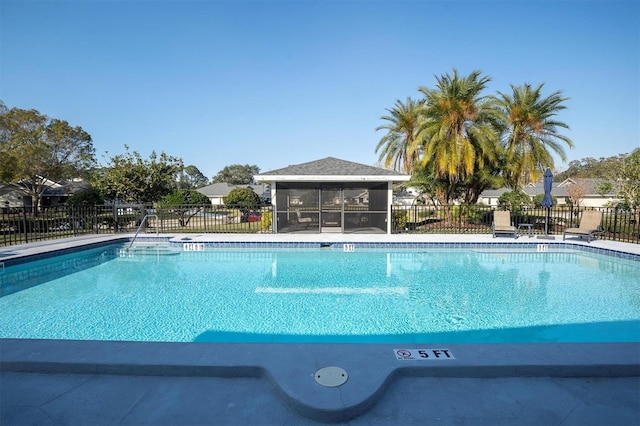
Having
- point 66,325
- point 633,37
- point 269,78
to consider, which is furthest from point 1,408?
point 633,37

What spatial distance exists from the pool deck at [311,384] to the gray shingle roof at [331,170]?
10.3 metres

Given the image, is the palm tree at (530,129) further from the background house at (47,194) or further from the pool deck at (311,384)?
the background house at (47,194)

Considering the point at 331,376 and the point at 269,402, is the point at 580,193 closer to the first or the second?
the point at 331,376

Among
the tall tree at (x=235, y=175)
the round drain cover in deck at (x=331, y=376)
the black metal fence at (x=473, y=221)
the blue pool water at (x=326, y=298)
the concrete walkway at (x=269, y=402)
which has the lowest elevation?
the blue pool water at (x=326, y=298)

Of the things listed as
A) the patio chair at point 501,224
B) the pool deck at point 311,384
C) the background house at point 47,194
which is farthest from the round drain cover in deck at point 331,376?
Result: the background house at point 47,194

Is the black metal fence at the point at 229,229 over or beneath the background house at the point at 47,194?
beneath

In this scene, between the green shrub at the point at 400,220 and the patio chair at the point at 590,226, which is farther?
the green shrub at the point at 400,220

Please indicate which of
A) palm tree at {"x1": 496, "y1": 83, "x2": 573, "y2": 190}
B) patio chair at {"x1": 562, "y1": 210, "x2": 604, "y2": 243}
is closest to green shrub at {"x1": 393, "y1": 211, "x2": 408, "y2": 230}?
patio chair at {"x1": 562, "y1": 210, "x2": 604, "y2": 243}

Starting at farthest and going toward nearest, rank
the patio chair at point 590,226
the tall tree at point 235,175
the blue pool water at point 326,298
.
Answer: the tall tree at point 235,175
the patio chair at point 590,226
the blue pool water at point 326,298

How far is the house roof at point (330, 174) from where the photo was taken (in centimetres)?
1275

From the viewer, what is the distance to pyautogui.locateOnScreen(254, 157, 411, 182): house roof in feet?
41.8

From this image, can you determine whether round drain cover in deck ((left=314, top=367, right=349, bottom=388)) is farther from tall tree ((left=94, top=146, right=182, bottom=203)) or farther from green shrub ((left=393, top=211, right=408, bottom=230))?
tall tree ((left=94, top=146, right=182, bottom=203))

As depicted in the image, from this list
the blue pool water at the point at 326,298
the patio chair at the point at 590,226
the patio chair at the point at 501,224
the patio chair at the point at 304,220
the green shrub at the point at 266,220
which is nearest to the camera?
the blue pool water at the point at 326,298

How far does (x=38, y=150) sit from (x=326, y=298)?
29.1m
